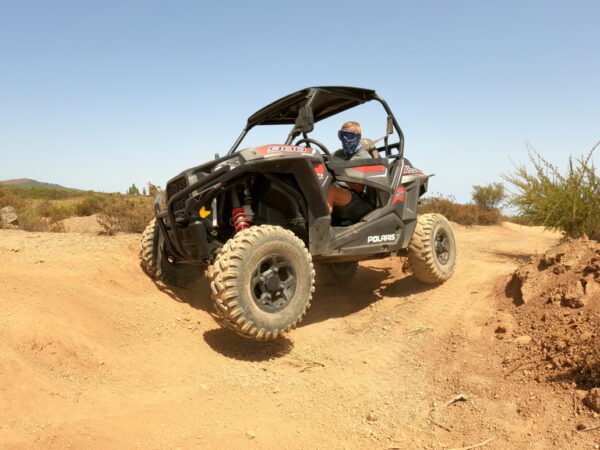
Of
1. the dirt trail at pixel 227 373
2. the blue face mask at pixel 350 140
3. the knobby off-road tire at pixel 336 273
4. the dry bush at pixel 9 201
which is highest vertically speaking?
the blue face mask at pixel 350 140

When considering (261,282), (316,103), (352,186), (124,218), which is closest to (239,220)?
(261,282)

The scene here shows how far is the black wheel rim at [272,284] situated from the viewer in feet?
12.4

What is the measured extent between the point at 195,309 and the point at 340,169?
2.20m

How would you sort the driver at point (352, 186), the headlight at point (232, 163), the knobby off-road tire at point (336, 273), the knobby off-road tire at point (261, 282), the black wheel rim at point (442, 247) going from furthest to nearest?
1. the knobby off-road tire at point (336, 273)
2. the black wheel rim at point (442, 247)
3. the driver at point (352, 186)
4. the headlight at point (232, 163)
5. the knobby off-road tire at point (261, 282)

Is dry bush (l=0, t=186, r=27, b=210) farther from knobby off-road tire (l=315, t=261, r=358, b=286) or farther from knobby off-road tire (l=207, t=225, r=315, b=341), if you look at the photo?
knobby off-road tire (l=207, t=225, r=315, b=341)

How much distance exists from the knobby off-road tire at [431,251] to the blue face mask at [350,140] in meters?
1.42

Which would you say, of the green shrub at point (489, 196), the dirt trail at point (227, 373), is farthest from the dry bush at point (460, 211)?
the dirt trail at point (227, 373)

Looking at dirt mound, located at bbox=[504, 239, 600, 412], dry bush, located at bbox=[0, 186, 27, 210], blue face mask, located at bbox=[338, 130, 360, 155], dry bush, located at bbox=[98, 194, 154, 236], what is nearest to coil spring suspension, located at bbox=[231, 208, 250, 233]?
blue face mask, located at bbox=[338, 130, 360, 155]

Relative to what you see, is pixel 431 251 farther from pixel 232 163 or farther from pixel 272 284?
pixel 232 163

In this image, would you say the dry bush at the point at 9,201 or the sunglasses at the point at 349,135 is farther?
the dry bush at the point at 9,201

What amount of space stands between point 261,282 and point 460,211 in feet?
45.1

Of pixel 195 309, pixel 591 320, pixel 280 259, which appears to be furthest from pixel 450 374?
pixel 195 309

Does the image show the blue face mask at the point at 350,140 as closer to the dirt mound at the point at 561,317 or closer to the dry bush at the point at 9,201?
the dirt mound at the point at 561,317

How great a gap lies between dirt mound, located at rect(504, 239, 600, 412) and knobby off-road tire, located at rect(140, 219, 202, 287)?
3495mm
